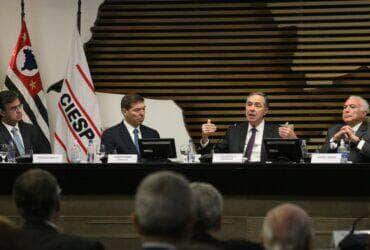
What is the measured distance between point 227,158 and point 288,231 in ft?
11.3

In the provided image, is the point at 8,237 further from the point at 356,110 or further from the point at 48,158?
the point at 356,110

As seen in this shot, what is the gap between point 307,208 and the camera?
583 cm

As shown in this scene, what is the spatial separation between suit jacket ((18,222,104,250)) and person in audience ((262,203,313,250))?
0.72 metres

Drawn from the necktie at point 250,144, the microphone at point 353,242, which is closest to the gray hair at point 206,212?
the microphone at point 353,242

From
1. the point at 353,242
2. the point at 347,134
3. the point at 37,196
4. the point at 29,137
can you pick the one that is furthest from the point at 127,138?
the point at 353,242

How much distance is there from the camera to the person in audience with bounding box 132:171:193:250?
2.43 metres

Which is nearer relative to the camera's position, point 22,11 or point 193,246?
point 193,246

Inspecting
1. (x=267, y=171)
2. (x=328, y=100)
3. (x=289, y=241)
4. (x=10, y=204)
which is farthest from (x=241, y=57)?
(x=289, y=241)

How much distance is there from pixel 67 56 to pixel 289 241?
20.6 ft

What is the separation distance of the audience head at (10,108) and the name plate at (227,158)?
195 centimetres

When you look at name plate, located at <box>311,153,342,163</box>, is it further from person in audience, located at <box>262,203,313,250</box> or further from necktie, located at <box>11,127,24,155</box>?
person in audience, located at <box>262,203,313,250</box>

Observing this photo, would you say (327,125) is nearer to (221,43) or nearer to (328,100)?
(328,100)

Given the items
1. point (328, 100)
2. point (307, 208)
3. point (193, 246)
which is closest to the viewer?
point (193, 246)

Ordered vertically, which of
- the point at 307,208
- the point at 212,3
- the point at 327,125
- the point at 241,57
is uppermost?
the point at 212,3
